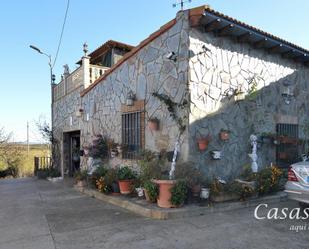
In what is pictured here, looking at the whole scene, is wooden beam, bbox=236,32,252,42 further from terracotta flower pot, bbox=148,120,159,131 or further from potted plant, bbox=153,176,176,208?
potted plant, bbox=153,176,176,208

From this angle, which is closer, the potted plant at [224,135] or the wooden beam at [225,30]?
the wooden beam at [225,30]

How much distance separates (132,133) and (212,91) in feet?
9.39

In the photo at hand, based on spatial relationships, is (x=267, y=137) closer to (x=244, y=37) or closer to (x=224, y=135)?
(x=224, y=135)

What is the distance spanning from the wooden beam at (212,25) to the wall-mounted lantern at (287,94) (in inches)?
137

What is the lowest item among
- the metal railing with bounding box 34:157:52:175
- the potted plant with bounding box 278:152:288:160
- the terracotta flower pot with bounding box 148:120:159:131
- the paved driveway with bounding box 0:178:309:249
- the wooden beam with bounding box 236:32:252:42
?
the paved driveway with bounding box 0:178:309:249

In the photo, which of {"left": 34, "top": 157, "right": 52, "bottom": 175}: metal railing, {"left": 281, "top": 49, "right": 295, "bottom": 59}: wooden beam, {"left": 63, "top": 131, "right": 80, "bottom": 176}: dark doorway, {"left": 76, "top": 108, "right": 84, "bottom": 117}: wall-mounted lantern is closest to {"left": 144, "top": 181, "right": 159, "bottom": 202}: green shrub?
{"left": 281, "top": 49, "right": 295, "bottom": 59}: wooden beam

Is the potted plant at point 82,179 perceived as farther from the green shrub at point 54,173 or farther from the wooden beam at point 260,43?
the wooden beam at point 260,43

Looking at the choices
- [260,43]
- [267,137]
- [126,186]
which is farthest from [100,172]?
[260,43]

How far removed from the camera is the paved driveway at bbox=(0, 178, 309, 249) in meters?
4.83

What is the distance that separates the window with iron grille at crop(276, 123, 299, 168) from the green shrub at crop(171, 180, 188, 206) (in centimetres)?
388

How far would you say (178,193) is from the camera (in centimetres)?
654

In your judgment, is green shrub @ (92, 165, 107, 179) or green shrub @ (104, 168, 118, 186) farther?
green shrub @ (92, 165, 107, 179)

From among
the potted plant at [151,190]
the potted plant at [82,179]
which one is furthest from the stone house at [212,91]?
the potted plant at [82,179]

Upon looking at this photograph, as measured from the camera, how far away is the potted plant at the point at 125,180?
831 cm
